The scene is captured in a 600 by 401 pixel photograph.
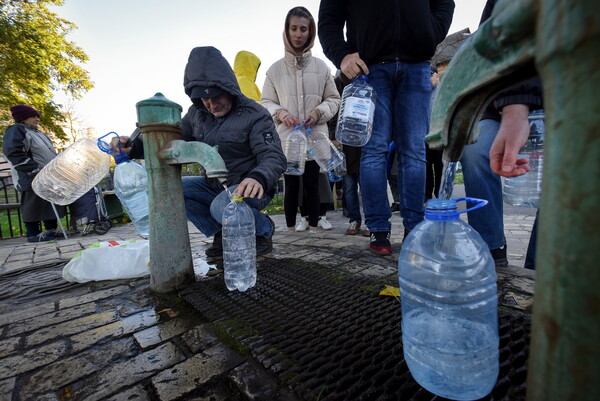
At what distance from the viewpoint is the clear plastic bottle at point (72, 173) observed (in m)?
4.87

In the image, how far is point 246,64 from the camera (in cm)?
548

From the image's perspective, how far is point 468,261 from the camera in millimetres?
1294

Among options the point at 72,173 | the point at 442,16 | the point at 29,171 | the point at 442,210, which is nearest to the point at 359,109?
the point at 442,16

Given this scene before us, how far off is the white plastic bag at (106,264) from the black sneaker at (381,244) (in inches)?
73.9

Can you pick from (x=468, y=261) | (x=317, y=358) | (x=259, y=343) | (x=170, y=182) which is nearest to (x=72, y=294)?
(x=170, y=182)

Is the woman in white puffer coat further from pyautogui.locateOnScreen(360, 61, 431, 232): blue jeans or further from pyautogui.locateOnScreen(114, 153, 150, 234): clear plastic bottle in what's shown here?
pyautogui.locateOnScreen(114, 153, 150, 234): clear plastic bottle

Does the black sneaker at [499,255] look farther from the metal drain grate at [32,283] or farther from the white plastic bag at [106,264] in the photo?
the metal drain grate at [32,283]

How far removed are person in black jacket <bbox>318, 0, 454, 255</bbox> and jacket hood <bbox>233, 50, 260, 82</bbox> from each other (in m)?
2.92

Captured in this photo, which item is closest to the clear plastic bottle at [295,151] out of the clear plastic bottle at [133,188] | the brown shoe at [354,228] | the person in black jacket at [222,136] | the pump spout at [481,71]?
the brown shoe at [354,228]

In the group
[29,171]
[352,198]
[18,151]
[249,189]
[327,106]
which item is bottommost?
[352,198]

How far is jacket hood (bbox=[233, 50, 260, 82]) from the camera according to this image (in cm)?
544

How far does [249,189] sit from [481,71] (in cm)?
168

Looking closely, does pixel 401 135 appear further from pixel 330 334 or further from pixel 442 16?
pixel 330 334

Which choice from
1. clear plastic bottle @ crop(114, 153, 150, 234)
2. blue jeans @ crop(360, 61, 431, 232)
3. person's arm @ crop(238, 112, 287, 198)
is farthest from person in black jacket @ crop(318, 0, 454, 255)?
clear plastic bottle @ crop(114, 153, 150, 234)
